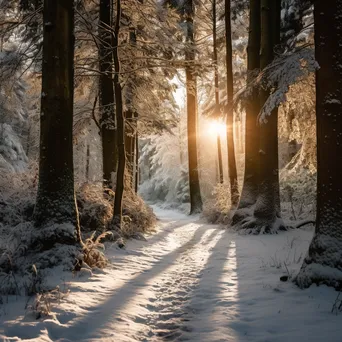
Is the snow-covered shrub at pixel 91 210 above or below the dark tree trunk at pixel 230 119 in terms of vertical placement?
below

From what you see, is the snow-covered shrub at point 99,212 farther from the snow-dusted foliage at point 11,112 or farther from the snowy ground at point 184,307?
the snow-dusted foliage at point 11,112

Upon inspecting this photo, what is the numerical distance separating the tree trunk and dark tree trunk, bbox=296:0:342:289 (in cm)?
530

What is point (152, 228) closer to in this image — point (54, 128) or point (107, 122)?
point (107, 122)

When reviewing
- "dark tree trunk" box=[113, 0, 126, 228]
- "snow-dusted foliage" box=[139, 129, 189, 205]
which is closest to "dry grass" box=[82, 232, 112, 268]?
"dark tree trunk" box=[113, 0, 126, 228]

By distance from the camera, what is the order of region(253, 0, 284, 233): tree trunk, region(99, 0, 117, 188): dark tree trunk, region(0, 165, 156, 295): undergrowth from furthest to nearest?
region(99, 0, 117, 188): dark tree trunk → region(253, 0, 284, 233): tree trunk → region(0, 165, 156, 295): undergrowth

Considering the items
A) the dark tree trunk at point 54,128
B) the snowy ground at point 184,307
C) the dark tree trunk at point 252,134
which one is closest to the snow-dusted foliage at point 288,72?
the snowy ground at point 184,307

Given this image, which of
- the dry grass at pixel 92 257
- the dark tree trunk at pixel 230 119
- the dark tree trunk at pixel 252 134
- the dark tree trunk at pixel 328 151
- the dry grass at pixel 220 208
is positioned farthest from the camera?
the dry grass at pixel 220 208

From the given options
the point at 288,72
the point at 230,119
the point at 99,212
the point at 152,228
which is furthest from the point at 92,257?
the point at 230,119

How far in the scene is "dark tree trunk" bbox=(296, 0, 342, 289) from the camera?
4422 mm

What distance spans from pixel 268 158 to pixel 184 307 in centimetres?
684

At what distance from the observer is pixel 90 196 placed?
27.7 ft

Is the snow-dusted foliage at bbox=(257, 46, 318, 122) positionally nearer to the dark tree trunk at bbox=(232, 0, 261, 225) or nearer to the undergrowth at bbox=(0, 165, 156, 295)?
the undergrowth at bbox=(0, 165, 156, 295)

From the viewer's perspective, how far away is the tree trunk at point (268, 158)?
9977 millimetres

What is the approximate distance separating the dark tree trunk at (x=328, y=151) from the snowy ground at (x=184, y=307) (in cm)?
38
